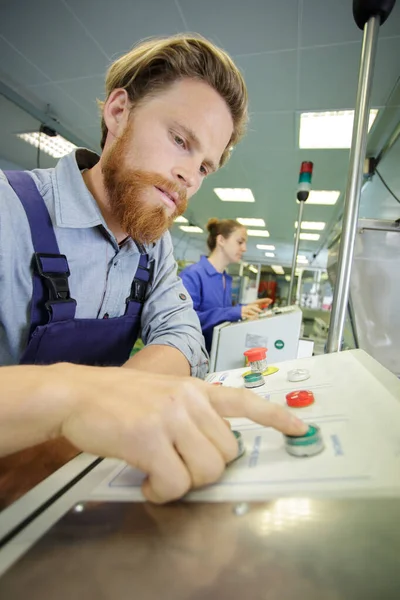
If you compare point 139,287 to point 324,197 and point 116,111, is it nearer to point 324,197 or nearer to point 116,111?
point 116,111

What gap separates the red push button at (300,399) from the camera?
1.26 ft

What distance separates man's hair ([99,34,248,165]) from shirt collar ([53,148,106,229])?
26 cm

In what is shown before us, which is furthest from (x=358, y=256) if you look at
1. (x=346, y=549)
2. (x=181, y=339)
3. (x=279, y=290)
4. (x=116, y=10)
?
(x=279, y=290)

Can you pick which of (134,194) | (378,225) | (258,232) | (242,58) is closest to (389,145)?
(242,58)

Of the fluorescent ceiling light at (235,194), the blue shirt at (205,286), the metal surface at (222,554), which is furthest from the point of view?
the fluorescent ceiling light at (235,194)

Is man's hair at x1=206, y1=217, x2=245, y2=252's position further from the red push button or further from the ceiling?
the red push button

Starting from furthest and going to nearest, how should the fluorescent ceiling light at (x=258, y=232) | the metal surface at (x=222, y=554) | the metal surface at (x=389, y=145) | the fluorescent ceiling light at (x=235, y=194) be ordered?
the fluorescent ceiling light at (x=258, y=232), the fluorescent ceiling light at (x=235, y=194), the metal surface at (x=389, y=145), the metal surface at (x=222, y=554)

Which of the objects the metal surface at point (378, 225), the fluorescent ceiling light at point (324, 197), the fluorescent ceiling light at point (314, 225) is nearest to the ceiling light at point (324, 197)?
the fluorescent ceiling light at point (324, 197)

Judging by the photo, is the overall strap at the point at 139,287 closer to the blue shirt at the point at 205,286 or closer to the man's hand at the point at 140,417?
the man's hand at the point at 140,417

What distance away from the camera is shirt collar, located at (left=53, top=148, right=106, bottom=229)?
66cm

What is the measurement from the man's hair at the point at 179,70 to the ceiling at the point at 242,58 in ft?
3.63

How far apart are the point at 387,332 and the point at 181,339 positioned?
657mm

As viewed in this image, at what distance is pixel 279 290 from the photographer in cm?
1280

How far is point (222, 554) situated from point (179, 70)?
0.97 metres
